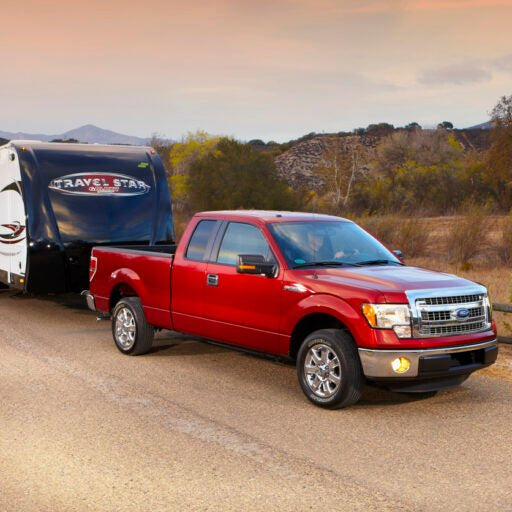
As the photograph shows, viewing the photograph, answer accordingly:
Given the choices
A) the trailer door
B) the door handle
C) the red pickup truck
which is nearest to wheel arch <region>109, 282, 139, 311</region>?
the red pickup truck

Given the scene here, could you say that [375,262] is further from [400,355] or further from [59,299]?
[59,299]

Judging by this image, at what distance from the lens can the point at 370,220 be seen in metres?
25.9

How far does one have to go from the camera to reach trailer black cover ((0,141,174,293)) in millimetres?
13445

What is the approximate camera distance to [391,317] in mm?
7406

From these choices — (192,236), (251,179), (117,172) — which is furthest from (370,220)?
(251,179)

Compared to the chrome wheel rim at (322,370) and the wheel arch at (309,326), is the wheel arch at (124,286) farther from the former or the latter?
the chrome wheel rim at (322,370)

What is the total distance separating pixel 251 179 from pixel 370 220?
26.6m

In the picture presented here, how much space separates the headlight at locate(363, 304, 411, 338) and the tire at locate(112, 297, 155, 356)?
12.3ft

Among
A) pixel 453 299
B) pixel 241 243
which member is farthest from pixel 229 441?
pixel 241 243

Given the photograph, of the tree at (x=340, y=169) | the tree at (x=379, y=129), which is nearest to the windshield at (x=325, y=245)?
the tree at (x=340, y=169)

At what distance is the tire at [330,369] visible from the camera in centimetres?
752

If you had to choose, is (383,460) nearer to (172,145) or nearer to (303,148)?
(172,145)

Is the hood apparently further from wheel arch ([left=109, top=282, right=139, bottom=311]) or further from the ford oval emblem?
wheel arch ([left=109, top=282, right=139, bottom=311])

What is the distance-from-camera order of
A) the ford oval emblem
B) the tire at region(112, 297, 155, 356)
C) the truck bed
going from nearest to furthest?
the ford oval emblem, the truck bed, the tire at region(112, 297, 155, 356)
